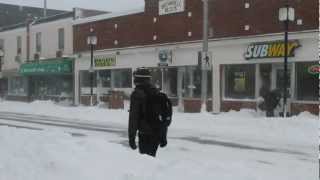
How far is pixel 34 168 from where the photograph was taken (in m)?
8.12

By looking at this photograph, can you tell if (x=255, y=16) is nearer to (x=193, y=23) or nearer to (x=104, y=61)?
(x=193, y=23)

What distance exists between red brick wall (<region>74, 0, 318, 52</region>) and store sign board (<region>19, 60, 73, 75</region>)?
1473 millimetres

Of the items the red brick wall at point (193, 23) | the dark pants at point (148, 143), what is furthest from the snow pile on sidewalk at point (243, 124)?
the dark pants at point (148, 143)

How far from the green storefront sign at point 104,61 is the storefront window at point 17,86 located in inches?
481

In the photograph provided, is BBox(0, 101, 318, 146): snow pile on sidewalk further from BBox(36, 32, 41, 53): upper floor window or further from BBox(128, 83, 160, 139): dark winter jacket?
BBox(36, 32, 41, 53): upper floor window

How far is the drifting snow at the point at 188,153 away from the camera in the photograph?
7.54m

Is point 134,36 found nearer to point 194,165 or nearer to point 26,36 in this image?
point 26,36

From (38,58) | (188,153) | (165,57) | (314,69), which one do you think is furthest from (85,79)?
(188,153)

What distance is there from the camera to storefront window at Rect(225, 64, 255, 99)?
26.9 m

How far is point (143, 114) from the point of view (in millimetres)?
8094

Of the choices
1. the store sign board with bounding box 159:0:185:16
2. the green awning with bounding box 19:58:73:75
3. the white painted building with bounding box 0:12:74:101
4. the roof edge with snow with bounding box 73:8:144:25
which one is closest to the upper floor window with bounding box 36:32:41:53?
the white painted building with bounding box 0:12:74:101

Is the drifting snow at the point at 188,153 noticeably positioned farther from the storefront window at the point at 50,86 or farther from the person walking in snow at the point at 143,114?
the storefront window at the point at 50,86

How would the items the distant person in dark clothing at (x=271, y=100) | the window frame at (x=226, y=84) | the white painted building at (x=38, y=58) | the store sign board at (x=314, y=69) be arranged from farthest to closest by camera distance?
the white painted building at (x=38, y=58) → the window frame at (x=226, y=84) → the distant person in dark clothing at (x=271, y=100) → the store sign board at (x=314, y=69)

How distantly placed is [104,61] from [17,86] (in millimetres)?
15693
